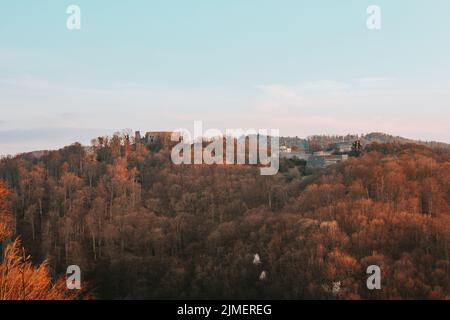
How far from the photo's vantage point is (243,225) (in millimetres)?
49812

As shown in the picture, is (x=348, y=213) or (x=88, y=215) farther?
(x=88, y=215)

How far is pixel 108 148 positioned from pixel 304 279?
54636 millimetres

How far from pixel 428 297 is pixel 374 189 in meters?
19.5

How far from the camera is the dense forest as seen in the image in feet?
122

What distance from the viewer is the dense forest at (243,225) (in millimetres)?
37094

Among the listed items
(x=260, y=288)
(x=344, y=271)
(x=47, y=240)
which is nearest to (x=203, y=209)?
(x=47, y=240)

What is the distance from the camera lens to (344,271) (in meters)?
35.8

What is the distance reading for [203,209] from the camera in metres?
60.7

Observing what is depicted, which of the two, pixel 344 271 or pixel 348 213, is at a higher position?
pixel 348 213

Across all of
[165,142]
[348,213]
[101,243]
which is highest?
[165,142]

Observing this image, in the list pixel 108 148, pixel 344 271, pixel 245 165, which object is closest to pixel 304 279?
pixel 344 271
